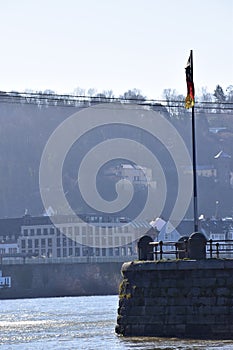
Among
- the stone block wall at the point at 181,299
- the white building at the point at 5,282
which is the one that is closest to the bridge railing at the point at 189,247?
the stone block wall at the point at 181,299

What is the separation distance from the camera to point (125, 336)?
62.4 m

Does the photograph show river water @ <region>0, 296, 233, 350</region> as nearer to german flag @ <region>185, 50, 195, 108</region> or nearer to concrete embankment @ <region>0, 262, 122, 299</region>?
german flag @ <region>185, 50, 195, 108</region>

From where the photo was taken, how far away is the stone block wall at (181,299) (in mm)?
58438

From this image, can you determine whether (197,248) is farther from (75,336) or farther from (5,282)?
(5,282)

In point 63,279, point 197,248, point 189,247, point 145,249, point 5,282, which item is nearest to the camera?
point 197,248

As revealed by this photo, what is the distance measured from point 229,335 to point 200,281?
8.51 ft

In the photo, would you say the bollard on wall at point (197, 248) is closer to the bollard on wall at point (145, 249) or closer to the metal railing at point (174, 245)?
the metal railing at point (174, 245)

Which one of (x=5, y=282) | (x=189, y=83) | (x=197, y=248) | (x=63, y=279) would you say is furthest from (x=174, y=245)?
(x=63, y=279)

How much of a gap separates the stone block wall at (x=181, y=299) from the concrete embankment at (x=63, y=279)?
118 m

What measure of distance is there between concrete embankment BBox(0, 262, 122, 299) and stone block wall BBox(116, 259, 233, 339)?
118m

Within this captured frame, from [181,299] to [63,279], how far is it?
421 feet

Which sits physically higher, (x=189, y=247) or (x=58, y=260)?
(x=189, y=247)

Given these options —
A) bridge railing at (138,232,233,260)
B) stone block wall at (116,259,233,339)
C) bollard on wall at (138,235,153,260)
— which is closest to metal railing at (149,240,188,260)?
bridge railing at (138,232,233,260)

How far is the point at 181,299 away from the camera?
2341 inches
